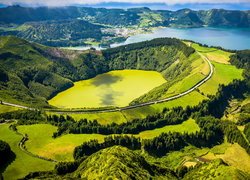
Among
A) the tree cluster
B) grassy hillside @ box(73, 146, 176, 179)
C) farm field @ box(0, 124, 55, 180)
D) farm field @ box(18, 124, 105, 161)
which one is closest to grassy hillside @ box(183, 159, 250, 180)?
grassy hillside @ box(73, 146, 176, 179)

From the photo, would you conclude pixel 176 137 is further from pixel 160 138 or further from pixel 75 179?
pixel 75 179

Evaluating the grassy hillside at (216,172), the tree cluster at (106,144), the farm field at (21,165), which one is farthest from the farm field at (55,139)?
the grassy hillside at (216,172)

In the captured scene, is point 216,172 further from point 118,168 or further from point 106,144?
point 106,144

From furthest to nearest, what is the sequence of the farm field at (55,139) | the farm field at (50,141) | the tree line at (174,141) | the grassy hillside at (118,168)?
the tree line at (174,141), the farm field at (55,139), the farm field at (50,141), the grassy hillside at (118,168)

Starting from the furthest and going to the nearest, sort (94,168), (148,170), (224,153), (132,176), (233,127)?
1. (233,127)
2. (224,153)
3. (148,170)
4. (94,168)
5. (132,176)

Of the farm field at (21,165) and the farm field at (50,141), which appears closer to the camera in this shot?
the farm field at (21,165)

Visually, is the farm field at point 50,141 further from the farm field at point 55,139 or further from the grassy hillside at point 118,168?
the grassy hillside at point 118,168

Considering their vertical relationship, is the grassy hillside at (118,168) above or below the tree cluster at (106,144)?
above

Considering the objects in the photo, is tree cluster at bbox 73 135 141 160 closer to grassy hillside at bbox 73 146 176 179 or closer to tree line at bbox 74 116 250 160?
tree line at bbox 74 116 250 160

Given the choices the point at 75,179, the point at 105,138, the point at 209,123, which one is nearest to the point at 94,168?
the point at 75,179
